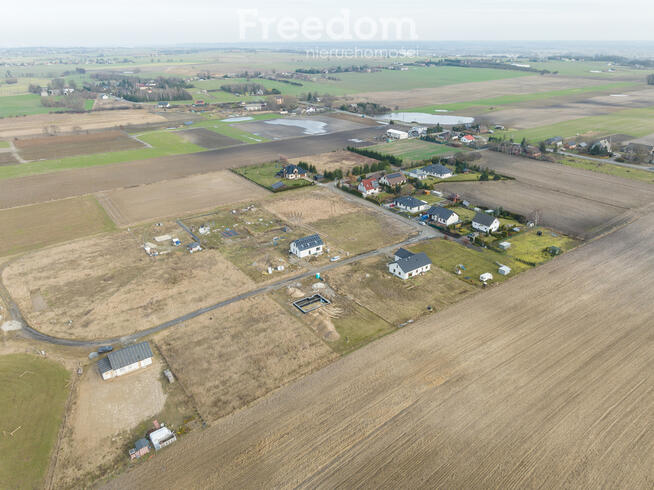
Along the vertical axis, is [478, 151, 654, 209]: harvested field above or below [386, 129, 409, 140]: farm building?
below

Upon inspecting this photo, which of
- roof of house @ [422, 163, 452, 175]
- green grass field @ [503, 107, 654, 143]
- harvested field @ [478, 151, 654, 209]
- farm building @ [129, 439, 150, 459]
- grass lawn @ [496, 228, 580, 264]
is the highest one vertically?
green grass field @ [503, 107, 654, 143]

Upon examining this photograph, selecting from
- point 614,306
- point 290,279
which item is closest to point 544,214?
point 614,306

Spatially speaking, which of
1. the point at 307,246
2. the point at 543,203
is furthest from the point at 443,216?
the point at 307,246

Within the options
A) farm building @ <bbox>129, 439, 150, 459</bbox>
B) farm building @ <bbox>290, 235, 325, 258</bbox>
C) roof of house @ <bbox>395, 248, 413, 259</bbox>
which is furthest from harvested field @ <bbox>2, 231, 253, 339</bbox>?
roof of house @ <bbox>395, 248, 413, 259</bbox>

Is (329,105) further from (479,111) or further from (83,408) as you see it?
(83,408)

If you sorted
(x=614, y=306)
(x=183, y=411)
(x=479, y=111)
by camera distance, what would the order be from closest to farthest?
(x=183, y=411), (x=614, y=306), (x=479, y=111)

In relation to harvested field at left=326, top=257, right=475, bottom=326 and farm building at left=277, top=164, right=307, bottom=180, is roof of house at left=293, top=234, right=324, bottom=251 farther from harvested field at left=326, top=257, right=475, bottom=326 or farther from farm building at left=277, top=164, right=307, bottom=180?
farm building at left=277, top=164, right=307, bottom=180
